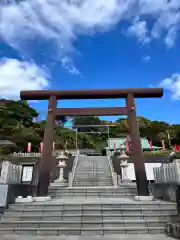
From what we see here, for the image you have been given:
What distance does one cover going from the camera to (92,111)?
941cm

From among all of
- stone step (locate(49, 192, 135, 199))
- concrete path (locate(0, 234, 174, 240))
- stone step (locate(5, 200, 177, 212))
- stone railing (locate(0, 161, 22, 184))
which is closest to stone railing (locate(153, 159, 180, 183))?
stone step (locate(5, 200, 177, 212))

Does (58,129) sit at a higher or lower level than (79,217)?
higher

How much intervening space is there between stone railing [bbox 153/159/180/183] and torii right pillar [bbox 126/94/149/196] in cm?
75

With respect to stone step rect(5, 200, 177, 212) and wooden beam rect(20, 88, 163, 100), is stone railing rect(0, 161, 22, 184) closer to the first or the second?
stone step rect(5, 200, 177, 212)

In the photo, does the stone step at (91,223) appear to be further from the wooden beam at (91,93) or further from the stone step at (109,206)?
the wooden beam at (91,93)

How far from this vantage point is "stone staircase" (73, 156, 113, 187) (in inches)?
532

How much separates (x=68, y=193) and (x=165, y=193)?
4983 millimetres

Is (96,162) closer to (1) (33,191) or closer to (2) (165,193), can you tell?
(1) (33,191)

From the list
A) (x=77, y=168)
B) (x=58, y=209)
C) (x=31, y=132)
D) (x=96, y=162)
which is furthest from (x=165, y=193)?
(x=31, y=132)

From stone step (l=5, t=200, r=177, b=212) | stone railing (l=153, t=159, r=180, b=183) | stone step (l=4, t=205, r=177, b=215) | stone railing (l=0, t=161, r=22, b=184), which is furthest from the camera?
stone railing (l=0, t=161, r=22, b=184)

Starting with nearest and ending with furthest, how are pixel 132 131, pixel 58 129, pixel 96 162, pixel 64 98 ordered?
pixel 132 131 → pixel 64 98 → pixel 96 162 → pixel 58 129

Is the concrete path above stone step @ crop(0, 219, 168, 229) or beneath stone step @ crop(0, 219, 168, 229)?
beneath

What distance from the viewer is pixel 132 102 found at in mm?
9312

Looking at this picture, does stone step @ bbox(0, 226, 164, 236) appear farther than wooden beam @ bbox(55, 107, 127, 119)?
No
